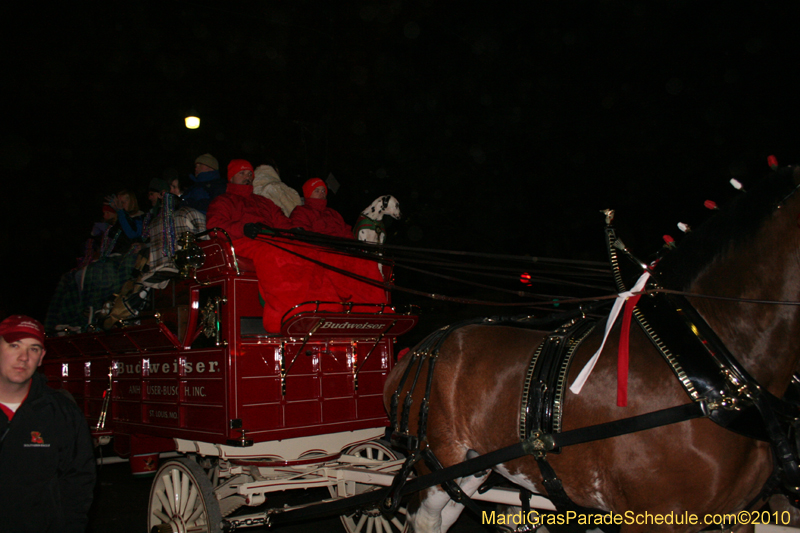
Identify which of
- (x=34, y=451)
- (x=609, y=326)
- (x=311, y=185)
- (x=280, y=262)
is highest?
(x=311, y=185)

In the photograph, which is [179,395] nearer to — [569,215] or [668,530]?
[668,530]

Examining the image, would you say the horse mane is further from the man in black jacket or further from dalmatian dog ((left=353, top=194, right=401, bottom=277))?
the man in black jacket

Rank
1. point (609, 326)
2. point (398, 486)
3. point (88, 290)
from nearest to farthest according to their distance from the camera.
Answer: point (609, 326) < point (398, 486) < point (88, 290)

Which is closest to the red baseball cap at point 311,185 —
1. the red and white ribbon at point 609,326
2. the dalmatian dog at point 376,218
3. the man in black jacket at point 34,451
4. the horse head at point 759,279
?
the dalmatian dog at point 376,218

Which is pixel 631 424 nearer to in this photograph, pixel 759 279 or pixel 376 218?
pixel 759 279

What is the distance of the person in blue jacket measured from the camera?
4.99 m

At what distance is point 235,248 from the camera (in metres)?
4.04

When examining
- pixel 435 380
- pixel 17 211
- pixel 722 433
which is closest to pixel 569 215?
pixel 435 380

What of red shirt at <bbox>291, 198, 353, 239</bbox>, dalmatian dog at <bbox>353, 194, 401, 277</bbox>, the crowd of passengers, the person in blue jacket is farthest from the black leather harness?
the person in blue jacket

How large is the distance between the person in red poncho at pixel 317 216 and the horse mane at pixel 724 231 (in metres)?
2.52

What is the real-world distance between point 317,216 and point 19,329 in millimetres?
2316

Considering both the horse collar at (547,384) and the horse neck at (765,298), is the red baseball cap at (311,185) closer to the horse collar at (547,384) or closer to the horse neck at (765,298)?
the horse collar at (547,384)

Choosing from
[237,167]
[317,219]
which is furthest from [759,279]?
[237,167]

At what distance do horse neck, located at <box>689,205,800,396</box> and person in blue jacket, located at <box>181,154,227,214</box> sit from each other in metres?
4.24
